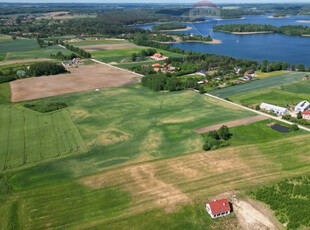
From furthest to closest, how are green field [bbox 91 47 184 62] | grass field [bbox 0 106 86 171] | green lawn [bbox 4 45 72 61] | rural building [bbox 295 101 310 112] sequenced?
green lawn [bbox 4 45 72 61]
green field [bbox 91 47 184 62]
rural building [bbox 295 101 310 112]
grass field [bbox 0 106 86 171]

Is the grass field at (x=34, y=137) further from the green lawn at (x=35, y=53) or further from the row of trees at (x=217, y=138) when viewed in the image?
the green lawn at (x=35, y=53)

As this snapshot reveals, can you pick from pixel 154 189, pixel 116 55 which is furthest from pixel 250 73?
pixel 154 189

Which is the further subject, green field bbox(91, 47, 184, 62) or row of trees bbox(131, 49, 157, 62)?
green field bbox(91, 47, 184, 62)

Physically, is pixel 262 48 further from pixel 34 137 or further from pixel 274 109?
pixel 34 137

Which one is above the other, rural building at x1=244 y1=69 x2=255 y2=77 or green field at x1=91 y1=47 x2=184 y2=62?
green field at x1=91 y1=47 x2=184 y2=62

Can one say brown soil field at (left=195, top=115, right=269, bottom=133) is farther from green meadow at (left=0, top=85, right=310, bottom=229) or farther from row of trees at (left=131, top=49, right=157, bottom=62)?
row of trees at (left=131, top=49, right=157, bottom=62)

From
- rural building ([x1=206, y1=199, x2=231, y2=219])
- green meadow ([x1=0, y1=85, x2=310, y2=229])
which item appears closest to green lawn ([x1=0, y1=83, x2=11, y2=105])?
green meadow ([x1=0, y1=85, x2=310, y2=229])

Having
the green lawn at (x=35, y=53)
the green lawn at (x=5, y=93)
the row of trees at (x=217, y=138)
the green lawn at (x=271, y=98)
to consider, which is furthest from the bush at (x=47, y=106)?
the green lawn at (x=35, y=53)
